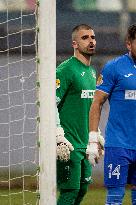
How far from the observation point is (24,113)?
1000 centimetres

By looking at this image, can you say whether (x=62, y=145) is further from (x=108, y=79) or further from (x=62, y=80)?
(x=108, y=79)

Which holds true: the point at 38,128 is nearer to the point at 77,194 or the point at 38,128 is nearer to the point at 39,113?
the point at 39,113

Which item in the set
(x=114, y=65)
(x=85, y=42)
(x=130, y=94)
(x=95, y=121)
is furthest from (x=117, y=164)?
(x=85, y=42)

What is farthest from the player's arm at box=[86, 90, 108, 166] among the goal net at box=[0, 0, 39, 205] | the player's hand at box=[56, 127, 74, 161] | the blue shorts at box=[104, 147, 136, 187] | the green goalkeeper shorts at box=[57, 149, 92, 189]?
the goal net at box=[0, 0, 39, 205]

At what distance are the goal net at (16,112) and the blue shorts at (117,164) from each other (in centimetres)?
275

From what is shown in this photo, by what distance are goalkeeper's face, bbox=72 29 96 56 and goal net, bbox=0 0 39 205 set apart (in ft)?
5.08

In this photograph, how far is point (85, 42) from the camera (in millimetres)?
8008

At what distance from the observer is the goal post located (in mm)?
6086

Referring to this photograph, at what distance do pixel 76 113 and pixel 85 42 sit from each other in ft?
2.05

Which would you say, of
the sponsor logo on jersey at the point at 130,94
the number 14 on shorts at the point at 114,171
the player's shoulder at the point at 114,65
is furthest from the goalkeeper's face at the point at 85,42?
the number 14 on shorts at the point at 114,171

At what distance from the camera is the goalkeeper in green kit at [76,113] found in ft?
25.4

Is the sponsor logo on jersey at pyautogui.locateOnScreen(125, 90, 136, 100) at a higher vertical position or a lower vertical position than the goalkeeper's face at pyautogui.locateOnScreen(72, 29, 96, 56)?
lower

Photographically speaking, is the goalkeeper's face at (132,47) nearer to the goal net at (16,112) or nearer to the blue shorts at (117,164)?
the blue shorts at (117,164)

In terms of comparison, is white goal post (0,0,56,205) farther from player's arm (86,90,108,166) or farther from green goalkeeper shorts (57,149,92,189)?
player's arm (86,90,108,166)
